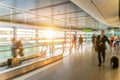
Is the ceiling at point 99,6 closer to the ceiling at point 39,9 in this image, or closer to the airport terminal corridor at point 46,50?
the airport terminal corridor at point 46,50

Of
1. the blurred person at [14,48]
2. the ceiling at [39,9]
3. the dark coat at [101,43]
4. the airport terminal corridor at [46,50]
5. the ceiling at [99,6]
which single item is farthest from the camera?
the dark coat at [101,43]

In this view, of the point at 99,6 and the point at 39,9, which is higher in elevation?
the point at 39,9

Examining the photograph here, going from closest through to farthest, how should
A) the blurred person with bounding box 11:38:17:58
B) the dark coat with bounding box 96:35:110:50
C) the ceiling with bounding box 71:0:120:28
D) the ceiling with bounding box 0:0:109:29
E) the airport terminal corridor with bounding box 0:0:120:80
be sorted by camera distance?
the airport terminal corridor with bounding box 0:0:120:80, the ceiling with bounding box 71:0:120:28, the blurred person with bounding box 11:38:17:58, the ceiling with bounding box 0:0:109:29, the dark coat with bounding box 96:35:110:50

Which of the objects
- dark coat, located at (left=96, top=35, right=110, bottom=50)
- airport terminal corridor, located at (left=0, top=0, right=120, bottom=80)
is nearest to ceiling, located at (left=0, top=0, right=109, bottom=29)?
airport terminal corridor, located at (left=0, top=0, right=120, bottom=80)

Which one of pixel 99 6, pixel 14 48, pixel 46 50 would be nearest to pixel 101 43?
pixel 99 6

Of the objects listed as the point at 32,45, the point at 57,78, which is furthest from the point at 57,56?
the point at 57,78

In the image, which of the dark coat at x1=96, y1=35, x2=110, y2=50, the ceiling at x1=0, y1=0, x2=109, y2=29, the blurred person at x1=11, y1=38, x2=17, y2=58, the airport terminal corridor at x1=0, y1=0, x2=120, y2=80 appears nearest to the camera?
the airport terminal corridor at x1=0, y1=0, x2=120, y2=80

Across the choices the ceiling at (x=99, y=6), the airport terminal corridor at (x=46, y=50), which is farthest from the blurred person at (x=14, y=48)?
the ceiling at (x=99, y=6)

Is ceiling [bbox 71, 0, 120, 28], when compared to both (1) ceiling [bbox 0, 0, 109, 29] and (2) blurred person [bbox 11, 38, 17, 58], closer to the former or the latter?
(1) ceiling [bbox 0, 0, 109, 29]

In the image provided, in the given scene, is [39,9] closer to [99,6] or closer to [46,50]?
[46,50]

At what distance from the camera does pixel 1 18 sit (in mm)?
10742

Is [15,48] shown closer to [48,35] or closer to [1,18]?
[48,35]

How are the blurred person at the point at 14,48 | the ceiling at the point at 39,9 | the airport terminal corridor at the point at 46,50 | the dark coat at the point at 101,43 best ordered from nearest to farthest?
the airport terminal corridor at the point at 46,50 < the blurred person at the point at 14,48 < the ceiling at the point at 39,9 < the dark coat at the point at 101,43

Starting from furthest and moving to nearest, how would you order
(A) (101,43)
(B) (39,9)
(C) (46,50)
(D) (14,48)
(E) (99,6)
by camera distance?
(C) (46,50) < (B) (39,9) < (A) (101,43) < (E) (99,6) < (D) (14,48)
